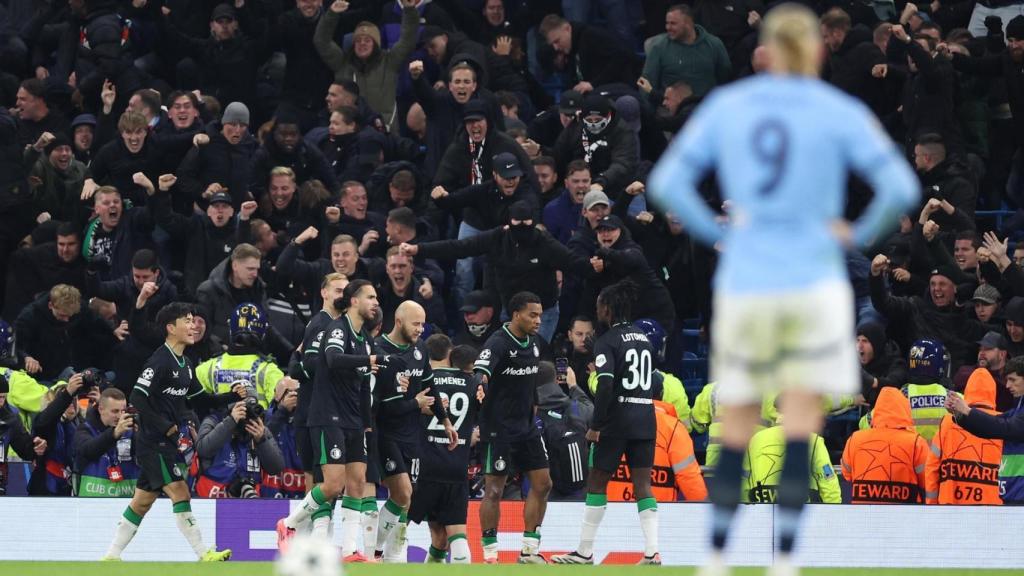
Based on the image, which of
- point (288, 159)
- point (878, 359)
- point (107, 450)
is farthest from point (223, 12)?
point (878, 359)

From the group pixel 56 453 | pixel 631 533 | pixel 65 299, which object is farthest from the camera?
pixel 65 299

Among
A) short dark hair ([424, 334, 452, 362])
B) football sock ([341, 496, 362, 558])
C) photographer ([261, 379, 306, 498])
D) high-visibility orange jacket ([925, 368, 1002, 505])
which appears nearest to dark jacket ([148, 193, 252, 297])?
photographer ([261, 379, 306, 498])

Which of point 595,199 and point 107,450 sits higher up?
→ point 595,199

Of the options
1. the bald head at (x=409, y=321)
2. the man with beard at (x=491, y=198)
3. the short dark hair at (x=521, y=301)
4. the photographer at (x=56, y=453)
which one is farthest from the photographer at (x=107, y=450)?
the man with beard at (x=491, y=198)

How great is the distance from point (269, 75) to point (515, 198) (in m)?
5.46

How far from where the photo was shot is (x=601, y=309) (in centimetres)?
1420

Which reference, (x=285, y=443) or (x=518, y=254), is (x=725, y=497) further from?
(x=518, y=254)

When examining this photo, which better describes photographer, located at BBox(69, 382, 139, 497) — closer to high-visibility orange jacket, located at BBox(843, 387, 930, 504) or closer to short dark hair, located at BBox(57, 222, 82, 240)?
short dark hair, located at BBox(57, 222, 82, 240)

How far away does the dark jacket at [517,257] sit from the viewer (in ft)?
54.8

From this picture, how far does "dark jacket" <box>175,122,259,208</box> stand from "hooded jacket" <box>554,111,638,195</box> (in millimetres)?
3559

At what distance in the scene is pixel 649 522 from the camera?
44.2ft

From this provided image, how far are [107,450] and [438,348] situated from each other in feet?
10.7

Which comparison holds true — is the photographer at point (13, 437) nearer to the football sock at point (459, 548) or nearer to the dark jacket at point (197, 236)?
the dark jacket at point (197, 236)

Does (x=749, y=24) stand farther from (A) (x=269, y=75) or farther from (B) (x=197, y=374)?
(B) (x=197, y=374)
